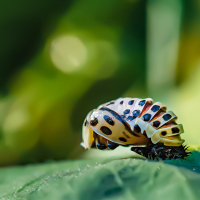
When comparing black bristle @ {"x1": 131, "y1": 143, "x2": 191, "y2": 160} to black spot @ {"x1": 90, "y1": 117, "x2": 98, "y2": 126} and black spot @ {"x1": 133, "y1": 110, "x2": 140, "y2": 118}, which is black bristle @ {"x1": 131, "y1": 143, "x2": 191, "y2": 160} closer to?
black spot @ {"x1": 133, "y1": 110, "x2": 140, "y2": 118}

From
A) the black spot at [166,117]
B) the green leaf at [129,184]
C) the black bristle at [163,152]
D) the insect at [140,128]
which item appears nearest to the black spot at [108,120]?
the insect at [140,128]

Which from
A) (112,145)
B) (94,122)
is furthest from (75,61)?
(112,145)

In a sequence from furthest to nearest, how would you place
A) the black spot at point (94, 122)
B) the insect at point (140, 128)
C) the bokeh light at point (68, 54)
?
the bokeh light at point (68, 54), the black spot at point (94, 122), the insect at point (140, 128)

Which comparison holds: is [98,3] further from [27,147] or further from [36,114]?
[27,147]

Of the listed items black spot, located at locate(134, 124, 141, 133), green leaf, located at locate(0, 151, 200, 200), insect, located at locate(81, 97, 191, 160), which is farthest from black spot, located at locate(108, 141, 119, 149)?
green leaf, located at locate(0, 151, 200, 200)

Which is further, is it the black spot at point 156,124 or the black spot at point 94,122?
the black spot at point 94,122

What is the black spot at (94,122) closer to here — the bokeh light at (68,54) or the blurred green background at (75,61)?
the blurred green background at (75,61)
